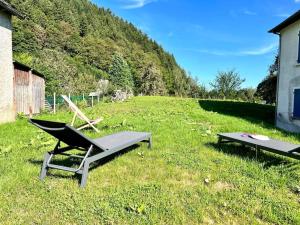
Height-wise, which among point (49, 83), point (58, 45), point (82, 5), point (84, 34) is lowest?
point (49, 83)

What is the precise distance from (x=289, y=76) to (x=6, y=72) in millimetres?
12821

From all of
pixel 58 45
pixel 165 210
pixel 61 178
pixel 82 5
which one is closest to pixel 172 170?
pixel 165 210

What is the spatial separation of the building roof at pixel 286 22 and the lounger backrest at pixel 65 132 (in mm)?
10858

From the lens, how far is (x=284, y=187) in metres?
4.28

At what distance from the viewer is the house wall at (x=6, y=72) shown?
12539 mm

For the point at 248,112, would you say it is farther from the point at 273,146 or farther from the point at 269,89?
the point at 273,146

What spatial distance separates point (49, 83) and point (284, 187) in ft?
85.9

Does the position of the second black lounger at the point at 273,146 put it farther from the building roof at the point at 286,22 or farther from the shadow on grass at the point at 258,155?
the building roof at the point at 286,22

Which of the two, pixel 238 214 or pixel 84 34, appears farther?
pixel 84 34

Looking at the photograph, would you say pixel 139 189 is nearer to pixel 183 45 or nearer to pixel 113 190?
pixel 113 190

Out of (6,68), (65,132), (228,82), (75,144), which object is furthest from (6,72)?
(228,82)

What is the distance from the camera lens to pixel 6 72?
42.5ft

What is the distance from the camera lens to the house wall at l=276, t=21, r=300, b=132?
→ 12.0m

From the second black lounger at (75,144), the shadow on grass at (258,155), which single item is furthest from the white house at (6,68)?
the shadow on grass at (258,155)
